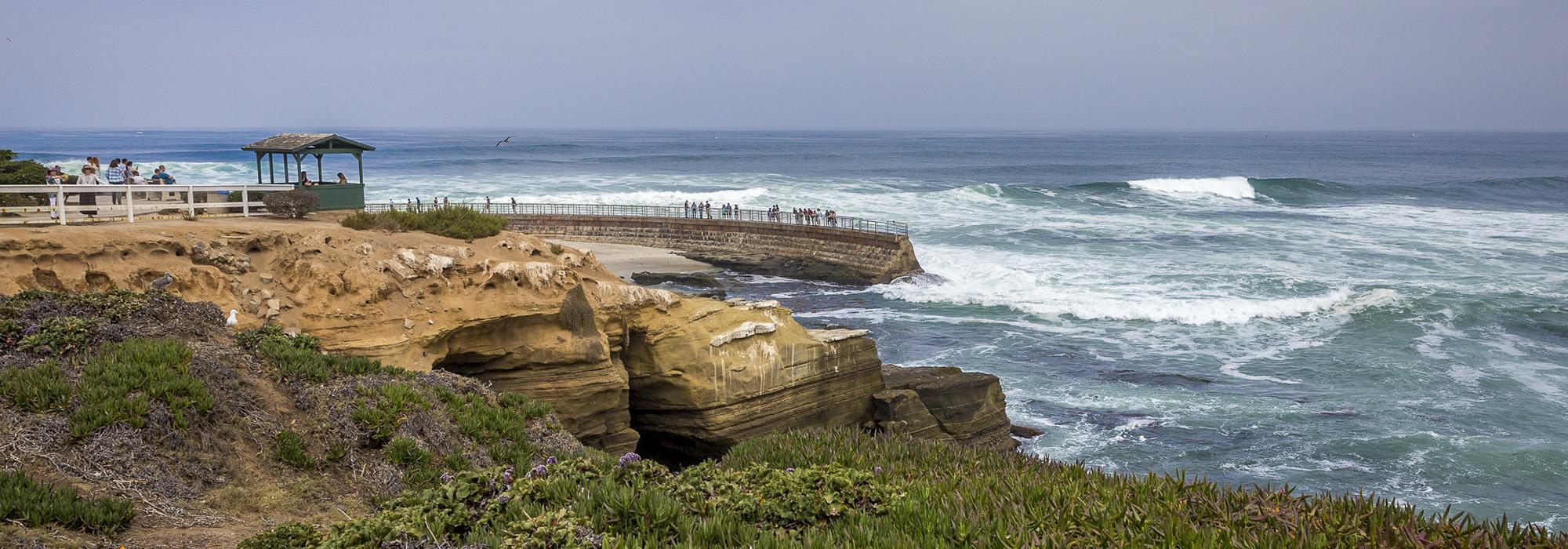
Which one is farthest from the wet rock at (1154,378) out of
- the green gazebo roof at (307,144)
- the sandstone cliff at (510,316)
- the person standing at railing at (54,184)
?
the person standing at railing at (54,184)

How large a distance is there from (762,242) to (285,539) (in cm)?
3653

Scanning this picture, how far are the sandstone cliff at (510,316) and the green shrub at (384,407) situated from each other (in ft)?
8.83

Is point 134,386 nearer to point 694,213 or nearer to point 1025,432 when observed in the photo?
point 1025,432

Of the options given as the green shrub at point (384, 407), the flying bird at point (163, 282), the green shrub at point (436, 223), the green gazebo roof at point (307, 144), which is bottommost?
the green shrub at point (384, 407)

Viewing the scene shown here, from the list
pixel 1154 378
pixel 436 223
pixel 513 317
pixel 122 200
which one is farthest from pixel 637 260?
pixel 513 317

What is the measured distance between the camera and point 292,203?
56.4ft

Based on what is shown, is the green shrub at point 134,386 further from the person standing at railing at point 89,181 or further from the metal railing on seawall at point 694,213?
the metal railing on seawall at point 694,213

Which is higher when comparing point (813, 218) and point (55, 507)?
point (55, 507)

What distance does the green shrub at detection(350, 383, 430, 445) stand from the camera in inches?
389

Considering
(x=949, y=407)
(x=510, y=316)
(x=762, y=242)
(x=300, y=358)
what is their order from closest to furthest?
1. (x=300, y=358)
2. (x=510, y=316)
3. (x=949, y=407)
4. (x=762, y=242)

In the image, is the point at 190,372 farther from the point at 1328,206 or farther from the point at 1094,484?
the point at 1328,206

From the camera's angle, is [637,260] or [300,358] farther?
[637,260]

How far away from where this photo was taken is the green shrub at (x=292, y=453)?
9336mm

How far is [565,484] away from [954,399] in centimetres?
1278
